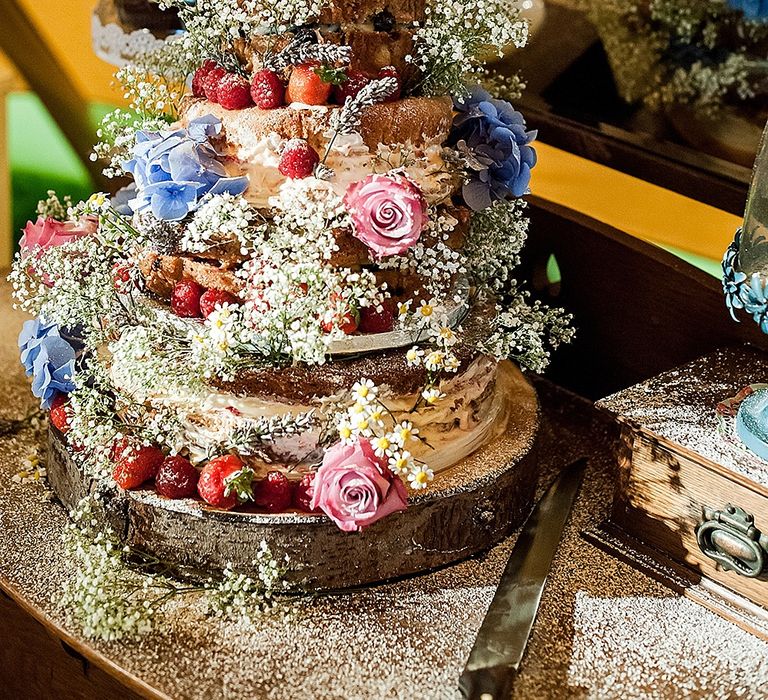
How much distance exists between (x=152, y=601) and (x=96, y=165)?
1.42m

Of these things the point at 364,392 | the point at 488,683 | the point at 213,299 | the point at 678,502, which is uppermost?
the point at 213,299

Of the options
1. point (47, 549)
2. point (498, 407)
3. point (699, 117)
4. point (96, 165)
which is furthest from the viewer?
point (96, 165)

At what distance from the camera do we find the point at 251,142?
4.19ft

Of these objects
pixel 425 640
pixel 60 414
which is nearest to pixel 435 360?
pixel 425 640

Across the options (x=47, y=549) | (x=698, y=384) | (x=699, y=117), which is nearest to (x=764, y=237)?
(x=698, y=384)

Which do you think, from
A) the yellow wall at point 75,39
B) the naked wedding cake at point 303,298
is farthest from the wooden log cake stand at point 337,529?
the yellow wall at point 75,39

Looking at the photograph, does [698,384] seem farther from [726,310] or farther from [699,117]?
[699,117]

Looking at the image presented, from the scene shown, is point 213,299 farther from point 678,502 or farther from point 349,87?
point 678,502

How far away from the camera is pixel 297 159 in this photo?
1.25 m

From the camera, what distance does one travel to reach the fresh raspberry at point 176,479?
4.39 ft

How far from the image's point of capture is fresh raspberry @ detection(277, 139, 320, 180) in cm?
125

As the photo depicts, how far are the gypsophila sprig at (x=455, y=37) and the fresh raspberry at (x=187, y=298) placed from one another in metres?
0.41

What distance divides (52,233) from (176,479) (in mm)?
515

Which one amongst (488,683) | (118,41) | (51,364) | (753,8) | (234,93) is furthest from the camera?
(118,41)
